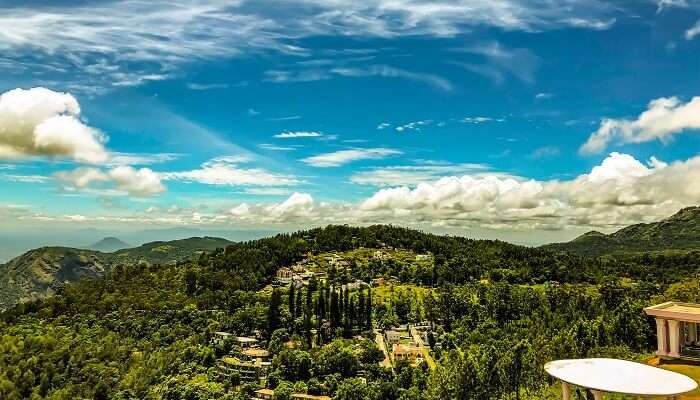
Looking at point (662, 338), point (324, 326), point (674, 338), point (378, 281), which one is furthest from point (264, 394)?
point (378, 281)

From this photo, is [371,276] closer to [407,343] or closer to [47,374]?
[407,343]

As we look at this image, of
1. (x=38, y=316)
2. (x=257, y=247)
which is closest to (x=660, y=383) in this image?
(x=38, y=316)

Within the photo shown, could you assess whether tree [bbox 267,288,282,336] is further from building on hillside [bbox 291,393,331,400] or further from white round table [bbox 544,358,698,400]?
white round table [bbox 544,358,698,400]

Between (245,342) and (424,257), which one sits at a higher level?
(424,257)

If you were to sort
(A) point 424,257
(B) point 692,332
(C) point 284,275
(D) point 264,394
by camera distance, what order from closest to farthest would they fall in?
(B) point 692,332
(D) point 264,394
(C) point 284,275
(A) point 424,257

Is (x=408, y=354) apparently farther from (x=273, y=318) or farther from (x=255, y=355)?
(x=273, y=318)

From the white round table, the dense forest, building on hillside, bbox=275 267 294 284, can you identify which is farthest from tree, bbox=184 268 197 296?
the white round table

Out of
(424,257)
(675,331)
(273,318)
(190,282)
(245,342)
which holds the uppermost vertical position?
(675,331)
